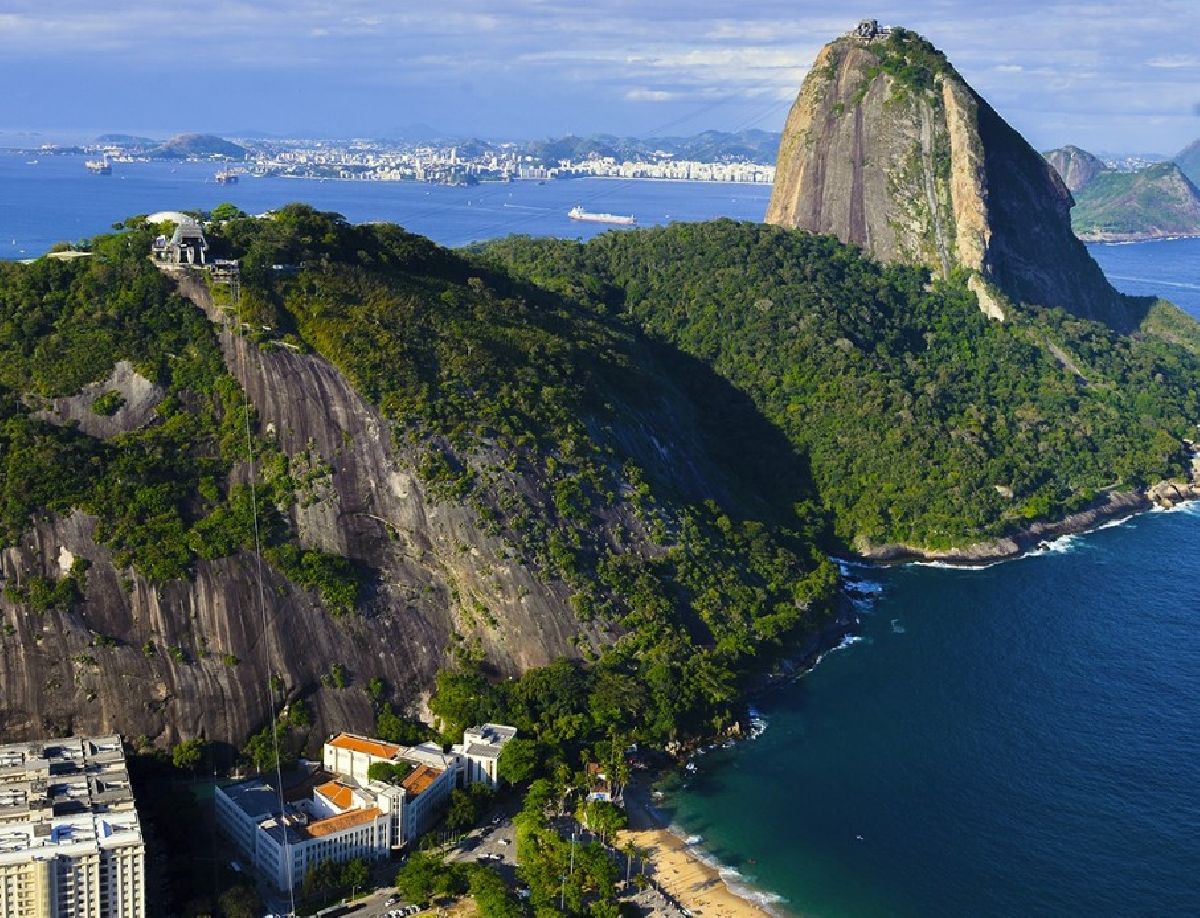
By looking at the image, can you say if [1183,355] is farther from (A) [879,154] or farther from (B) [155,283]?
(B) [155,283]

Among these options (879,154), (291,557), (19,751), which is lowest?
(19,751)

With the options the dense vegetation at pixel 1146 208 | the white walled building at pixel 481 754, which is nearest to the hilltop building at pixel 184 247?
the white walled building at pixel 481 754

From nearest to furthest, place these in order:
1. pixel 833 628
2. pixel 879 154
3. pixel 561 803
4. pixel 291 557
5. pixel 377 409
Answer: pixel 561 803 < pixel 291 557 < pixel 377 409 < pixel 833 628 < pixel 879 154

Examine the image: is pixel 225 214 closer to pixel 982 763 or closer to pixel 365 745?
pixel 365 745

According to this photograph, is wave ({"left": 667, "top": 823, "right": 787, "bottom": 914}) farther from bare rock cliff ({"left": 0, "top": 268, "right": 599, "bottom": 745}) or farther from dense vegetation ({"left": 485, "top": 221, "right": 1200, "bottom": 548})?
dense vegetation ({"left": 485, "top": 221, "right": 1200, "bottom": 548})

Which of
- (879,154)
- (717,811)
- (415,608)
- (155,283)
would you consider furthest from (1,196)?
(717,811)

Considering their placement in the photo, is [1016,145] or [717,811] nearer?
[717,811]

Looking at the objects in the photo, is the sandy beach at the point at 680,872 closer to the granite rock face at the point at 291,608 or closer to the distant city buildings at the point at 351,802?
the distant city buildings at the point at 351,802
